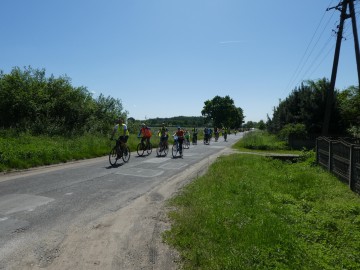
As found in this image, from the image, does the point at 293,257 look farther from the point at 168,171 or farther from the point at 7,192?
the point at 168,171

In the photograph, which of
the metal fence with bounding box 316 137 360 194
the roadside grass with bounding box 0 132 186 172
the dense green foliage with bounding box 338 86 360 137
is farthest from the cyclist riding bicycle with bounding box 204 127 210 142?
the metal fence with bounding box 316 137 360 194

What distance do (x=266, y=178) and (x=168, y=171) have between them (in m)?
4.13

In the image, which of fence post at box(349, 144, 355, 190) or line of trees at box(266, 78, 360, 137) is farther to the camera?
line of trees at box(266, 78, 360, 137)

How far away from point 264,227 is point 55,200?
195 inches

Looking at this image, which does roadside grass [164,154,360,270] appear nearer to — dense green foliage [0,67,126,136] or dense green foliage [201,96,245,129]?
dense green foliage [0,67,126,136]

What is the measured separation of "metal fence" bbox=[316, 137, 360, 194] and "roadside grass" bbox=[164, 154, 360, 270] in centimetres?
54

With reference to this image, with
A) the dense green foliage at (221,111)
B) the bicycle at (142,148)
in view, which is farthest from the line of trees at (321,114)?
the dense green foliage at (221,111)

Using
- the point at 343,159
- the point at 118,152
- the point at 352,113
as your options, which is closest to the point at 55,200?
the point at 118,152

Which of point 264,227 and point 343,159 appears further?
point 343,159

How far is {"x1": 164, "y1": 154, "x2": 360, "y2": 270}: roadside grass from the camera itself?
4246mm

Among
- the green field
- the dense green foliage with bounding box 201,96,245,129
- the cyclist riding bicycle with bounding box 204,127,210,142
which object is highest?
the dense green foliage with bounding box 201,96,245,129

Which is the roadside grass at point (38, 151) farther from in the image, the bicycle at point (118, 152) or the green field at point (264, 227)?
the green field at point (264, 227)

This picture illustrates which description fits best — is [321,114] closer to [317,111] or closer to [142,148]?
[317,111]

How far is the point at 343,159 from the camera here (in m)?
10.5
